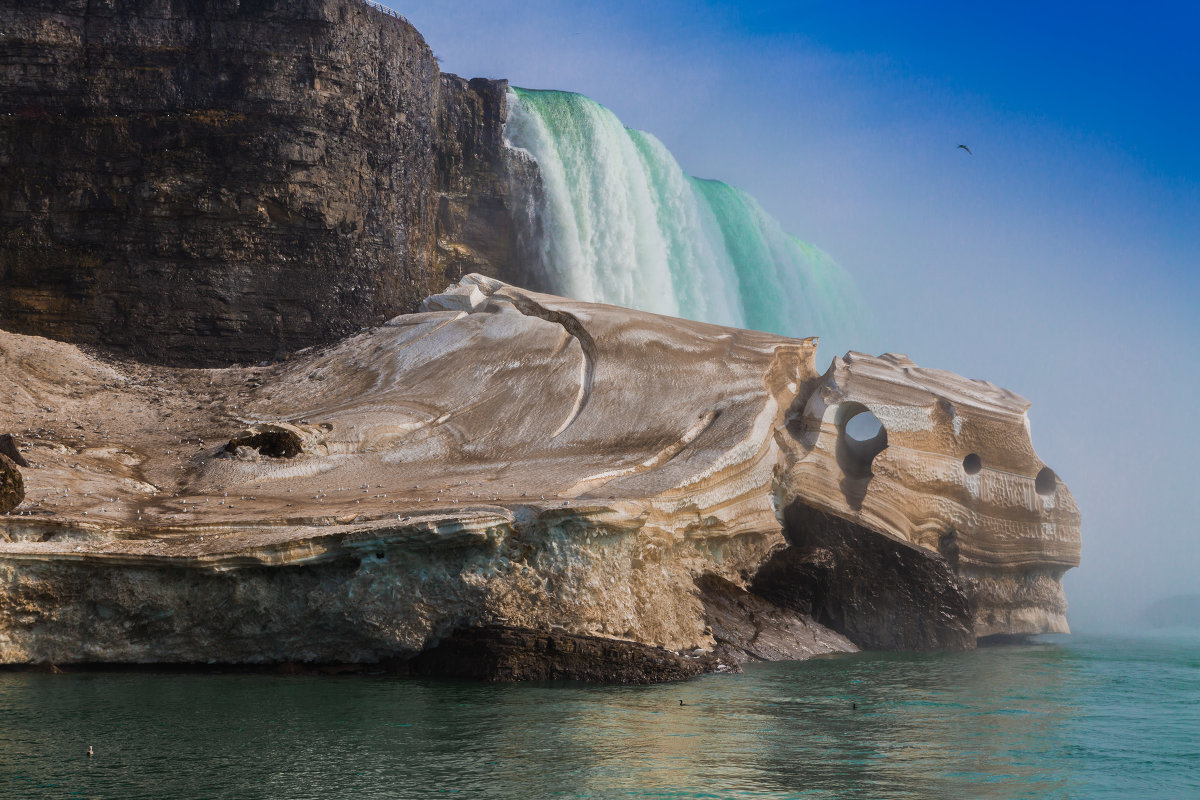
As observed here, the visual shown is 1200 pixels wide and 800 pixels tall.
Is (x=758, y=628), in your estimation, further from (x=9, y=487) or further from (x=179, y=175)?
(x=179, y=175)

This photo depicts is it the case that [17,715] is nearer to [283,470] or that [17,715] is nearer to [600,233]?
[283,470]

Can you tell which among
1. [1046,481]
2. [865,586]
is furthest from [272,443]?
[1046,481]

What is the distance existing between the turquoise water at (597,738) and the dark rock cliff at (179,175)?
12.7 m

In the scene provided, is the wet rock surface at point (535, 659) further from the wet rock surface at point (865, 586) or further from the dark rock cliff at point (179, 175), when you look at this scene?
the dark rock cliff at point (179, 175)

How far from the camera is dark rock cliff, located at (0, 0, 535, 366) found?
23469 millimetres

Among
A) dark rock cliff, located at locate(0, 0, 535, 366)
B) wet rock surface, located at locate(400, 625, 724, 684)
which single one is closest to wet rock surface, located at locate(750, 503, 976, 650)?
Result: wet rock surface, located at locate(400, 625, 724, 684)

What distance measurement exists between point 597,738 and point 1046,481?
1280 centimetres

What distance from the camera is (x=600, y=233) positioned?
3120 cm

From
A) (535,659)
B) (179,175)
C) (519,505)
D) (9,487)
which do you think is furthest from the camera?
(179,175)

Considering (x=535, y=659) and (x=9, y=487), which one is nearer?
(x=535, y=659)

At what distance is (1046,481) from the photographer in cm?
1959

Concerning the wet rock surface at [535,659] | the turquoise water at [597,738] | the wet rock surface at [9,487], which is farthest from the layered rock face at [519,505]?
the turquoise water at [597,738]

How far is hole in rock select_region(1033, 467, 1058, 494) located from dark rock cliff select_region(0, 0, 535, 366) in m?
14.2

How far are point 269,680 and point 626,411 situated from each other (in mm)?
7084
